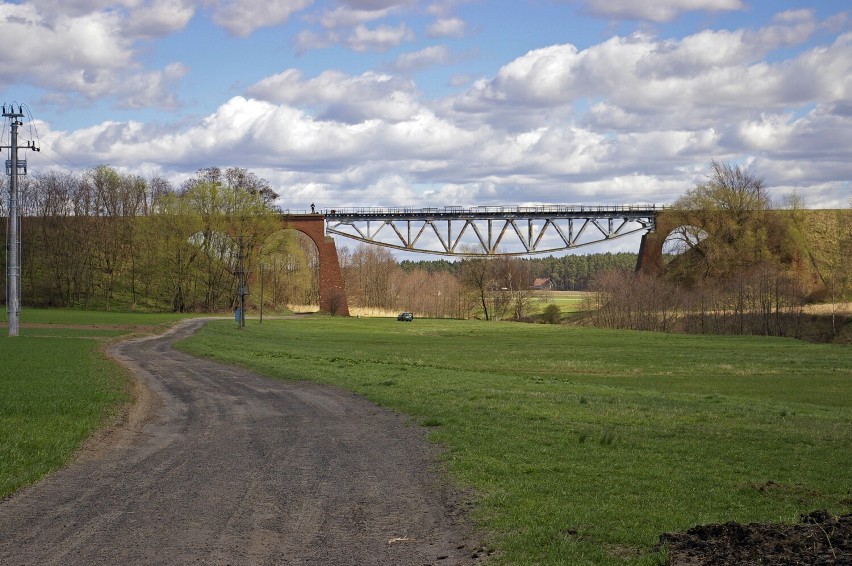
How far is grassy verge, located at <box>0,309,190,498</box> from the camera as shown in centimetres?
1422

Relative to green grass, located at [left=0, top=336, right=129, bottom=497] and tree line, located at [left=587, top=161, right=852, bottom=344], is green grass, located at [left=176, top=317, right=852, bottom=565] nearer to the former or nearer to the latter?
green grass, located at [left=0, top=336, right=129, bottom=497]

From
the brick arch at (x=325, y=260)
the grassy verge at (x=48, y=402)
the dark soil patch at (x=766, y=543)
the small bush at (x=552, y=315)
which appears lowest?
the small bush at (x=552, y=315)

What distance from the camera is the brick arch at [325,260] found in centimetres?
10725

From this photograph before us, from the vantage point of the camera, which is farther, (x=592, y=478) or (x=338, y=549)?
(x=592, y=478)

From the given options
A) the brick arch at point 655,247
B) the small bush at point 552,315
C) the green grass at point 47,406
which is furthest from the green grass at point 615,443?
the small bush at point 552,315

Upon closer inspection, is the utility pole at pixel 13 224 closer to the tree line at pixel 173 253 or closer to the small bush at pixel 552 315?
the tree line at pixel 173 253

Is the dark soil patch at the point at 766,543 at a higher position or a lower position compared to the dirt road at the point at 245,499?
higher

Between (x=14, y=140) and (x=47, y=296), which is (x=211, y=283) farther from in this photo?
(x=14, y=140)

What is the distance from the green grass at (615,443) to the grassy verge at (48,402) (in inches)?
259

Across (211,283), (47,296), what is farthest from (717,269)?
(47,296)

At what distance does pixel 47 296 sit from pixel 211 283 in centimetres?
2467

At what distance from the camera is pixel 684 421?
1912 cm

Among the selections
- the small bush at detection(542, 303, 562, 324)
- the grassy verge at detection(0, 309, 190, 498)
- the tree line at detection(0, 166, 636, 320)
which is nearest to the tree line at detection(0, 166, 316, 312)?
the tree line at detection(0, 166, 636, 320)

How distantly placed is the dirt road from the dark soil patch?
2.26m
